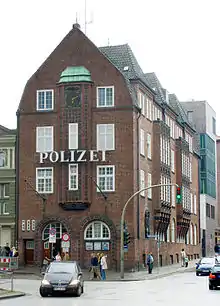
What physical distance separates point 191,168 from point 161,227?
19586 mm

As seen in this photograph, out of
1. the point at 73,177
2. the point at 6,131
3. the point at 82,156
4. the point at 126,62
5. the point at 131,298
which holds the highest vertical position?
the point at 126,62

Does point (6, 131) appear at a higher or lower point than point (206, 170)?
lower

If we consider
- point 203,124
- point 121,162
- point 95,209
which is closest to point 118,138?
point 121,162

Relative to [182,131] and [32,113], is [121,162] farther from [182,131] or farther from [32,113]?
[182,131]

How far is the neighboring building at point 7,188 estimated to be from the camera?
6203 cm

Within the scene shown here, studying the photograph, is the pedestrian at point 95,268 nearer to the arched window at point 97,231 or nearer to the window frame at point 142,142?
the arched window at point 97,231

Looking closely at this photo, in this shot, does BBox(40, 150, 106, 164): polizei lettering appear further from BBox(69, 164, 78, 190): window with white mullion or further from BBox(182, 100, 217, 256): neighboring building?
BBox(182, 100, 217, 256): neighboring building

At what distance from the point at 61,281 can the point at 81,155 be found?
27.7 m

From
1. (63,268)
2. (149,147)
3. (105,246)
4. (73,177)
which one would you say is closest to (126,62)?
(149,147)

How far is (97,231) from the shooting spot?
193 ft

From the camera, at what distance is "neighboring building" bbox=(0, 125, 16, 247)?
204 feet

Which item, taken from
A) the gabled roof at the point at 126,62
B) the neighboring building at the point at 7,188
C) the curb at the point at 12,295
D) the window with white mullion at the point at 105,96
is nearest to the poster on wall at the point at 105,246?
the neighboring building at the point at 7,188

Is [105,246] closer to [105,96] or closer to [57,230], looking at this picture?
[57,230]

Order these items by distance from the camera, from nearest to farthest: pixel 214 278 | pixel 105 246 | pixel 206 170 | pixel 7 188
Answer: pixel 214 278 < pixel 105 246 < pixel 7 188 < pixel 206 170
